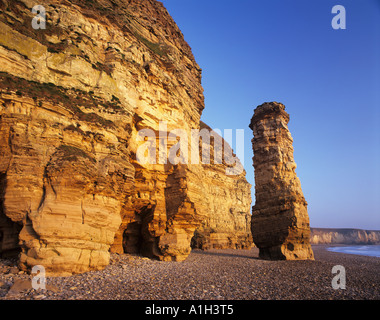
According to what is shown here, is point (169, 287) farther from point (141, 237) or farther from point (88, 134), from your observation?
point (141, 237)

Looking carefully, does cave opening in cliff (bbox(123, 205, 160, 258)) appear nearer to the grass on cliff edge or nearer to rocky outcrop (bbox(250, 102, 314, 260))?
the grass on cliff edge

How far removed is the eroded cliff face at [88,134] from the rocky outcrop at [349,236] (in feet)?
394

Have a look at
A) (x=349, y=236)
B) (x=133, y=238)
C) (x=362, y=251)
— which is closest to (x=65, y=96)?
(x=133, y=238)

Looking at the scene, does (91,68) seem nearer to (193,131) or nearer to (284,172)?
(193,131)

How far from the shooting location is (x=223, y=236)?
3769 cm

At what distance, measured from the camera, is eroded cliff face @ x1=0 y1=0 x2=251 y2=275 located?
8.94 metres

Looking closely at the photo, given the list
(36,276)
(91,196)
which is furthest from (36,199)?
(36,276)

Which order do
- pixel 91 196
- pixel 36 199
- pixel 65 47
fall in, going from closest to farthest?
pixel 36 199
pixel 91 196
pixel 65 47

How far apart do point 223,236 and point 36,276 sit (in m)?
32.7

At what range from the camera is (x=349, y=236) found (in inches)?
4781

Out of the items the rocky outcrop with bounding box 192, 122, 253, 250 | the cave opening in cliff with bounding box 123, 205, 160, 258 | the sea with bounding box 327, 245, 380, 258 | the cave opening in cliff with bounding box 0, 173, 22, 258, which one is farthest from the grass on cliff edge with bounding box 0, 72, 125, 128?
the sea with bounding box 327, 245, 380, 258

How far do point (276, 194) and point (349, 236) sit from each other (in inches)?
5145

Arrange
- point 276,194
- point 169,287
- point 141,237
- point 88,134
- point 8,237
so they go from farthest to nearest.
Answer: point 276,194
point 141,237
point 88,134
point 8,237
point 169,287
